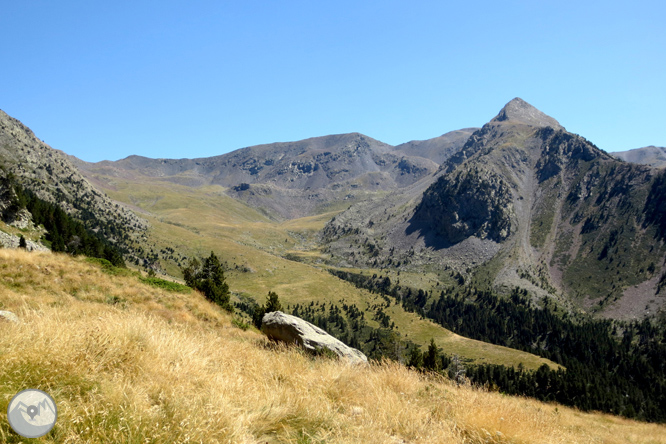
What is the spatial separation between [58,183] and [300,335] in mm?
177902

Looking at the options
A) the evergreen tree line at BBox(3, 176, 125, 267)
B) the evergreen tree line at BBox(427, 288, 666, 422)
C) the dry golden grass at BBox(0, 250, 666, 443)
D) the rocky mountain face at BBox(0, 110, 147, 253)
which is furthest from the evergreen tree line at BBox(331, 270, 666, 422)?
the rocky mountain face at BBox(0, 110, 147, 253)

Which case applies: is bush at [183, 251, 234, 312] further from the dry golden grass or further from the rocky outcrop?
the dry golden grass

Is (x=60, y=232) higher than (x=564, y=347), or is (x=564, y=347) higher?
(x=60, y=232)

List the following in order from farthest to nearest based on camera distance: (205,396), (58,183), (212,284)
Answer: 1. (58,183)
2. (212,284)
3. (205,396)

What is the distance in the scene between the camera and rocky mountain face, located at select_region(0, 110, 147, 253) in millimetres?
122625

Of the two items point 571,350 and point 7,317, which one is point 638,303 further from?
point 7,317

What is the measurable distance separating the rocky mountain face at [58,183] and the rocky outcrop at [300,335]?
138238 millimetres

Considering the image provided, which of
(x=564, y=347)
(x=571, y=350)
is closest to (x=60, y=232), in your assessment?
(x=571, y=350)

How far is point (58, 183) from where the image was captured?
468 feet

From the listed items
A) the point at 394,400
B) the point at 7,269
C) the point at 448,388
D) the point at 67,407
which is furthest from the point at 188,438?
the point at 7,269

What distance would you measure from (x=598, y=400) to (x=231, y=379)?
111113mm

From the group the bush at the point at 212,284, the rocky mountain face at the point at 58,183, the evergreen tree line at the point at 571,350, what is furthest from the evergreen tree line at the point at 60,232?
the evergreen tree line at the point at 571,350

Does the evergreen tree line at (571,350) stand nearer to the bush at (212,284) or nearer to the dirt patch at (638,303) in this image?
the dirt patch at (638,303)

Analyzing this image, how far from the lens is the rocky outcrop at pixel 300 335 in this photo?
44.2ft
